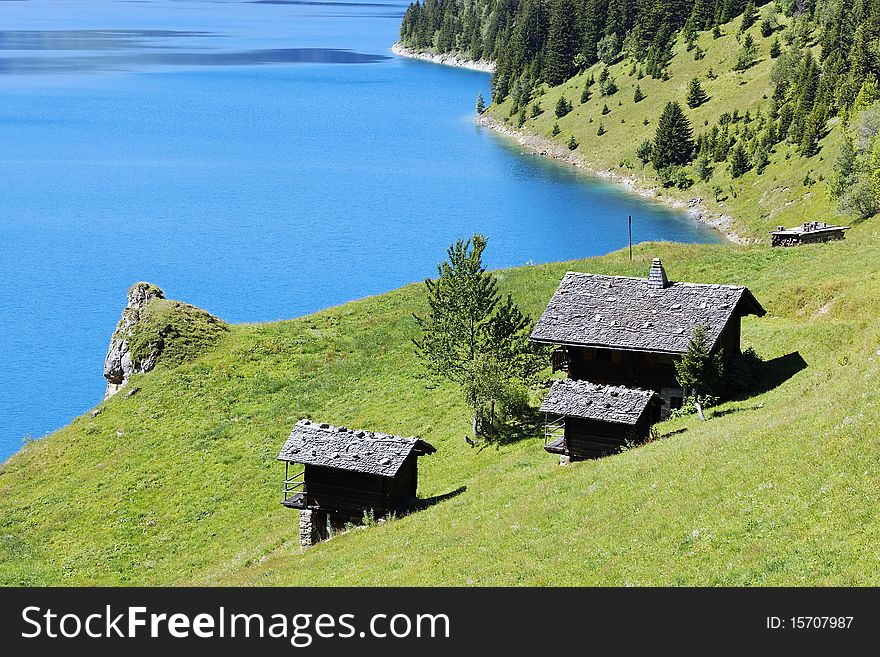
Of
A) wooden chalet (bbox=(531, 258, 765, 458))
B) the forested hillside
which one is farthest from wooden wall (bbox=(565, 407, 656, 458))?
the forested hillside

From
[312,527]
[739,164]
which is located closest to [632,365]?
[312,527]

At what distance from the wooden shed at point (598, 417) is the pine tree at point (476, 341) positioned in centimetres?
800

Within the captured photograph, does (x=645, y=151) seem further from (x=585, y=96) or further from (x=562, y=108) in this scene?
(x=562, y=108)

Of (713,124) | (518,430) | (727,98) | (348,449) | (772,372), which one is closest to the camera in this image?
(348,449)

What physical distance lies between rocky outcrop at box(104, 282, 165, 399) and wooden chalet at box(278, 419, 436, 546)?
31.3m

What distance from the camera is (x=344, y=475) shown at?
40.2 meters

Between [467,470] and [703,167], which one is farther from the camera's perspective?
[703,167]

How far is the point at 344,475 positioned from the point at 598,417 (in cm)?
970

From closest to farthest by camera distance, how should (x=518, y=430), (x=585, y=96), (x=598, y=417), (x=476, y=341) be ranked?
(x=598, y=417), (x=518, y=430), (x=476, y=341), (x=585, y=96)

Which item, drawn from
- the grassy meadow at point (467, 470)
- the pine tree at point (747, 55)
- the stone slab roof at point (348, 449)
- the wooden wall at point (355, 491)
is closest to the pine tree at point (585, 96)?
the pine tree at point (747, 55)

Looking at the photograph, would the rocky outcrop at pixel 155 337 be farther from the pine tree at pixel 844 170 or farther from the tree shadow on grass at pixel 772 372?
the pine tree at pixel 844 170

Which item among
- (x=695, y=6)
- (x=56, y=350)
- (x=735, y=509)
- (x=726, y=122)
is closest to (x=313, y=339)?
(x=56, y=350)

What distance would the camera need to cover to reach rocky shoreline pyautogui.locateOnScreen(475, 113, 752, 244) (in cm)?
12100

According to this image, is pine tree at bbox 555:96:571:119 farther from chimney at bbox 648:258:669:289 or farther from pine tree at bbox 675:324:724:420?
pine tree at bbox 675:324:724:420
